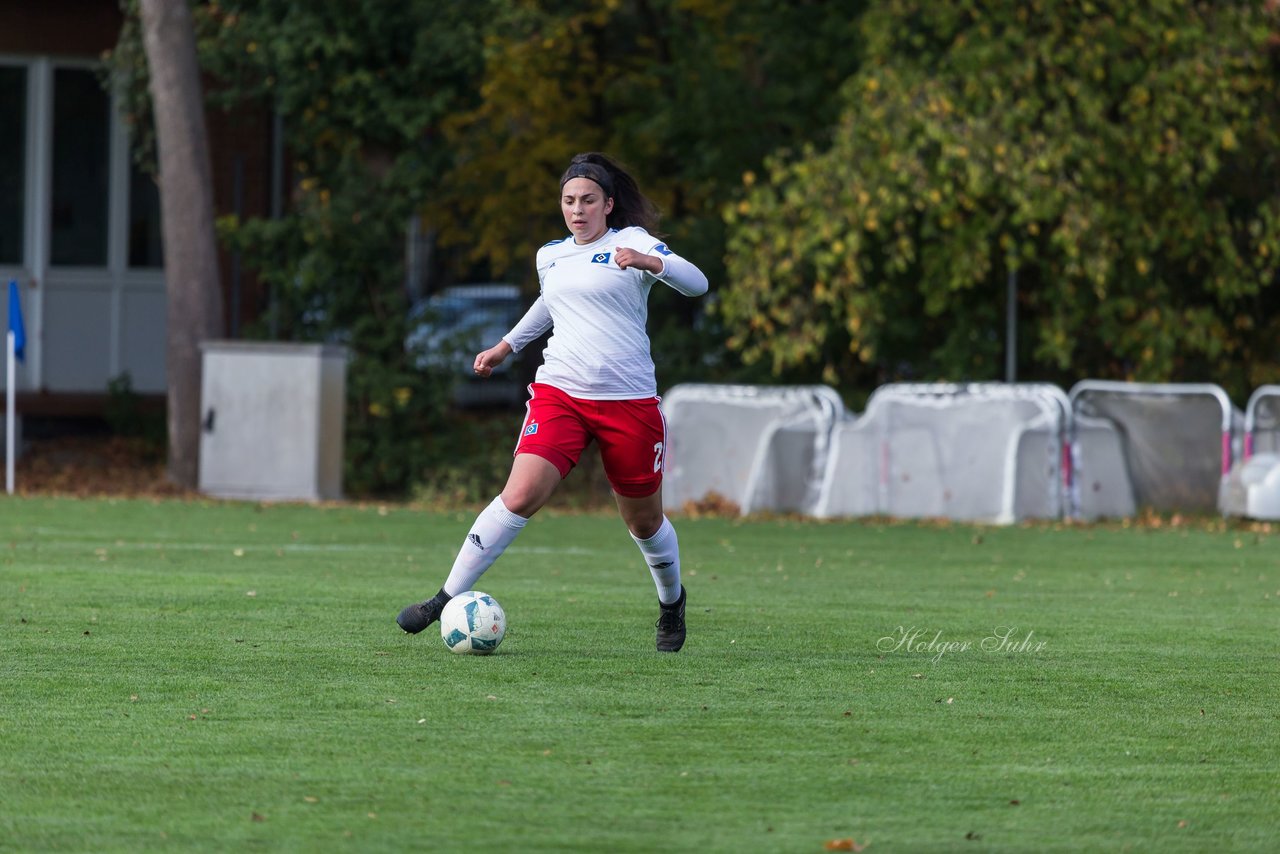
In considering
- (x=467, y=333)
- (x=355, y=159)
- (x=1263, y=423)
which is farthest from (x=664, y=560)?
(x=467, y=333)

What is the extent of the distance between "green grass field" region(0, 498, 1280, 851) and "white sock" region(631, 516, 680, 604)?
0.25 m

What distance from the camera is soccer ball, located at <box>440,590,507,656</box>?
7539mm

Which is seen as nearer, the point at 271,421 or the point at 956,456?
the point at 956,456

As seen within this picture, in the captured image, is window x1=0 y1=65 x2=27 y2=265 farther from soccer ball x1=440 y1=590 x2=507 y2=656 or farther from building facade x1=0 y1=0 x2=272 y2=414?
soccer ball x1=440 y1=590 x2=507 y2=656

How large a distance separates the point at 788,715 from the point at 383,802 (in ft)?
5.88

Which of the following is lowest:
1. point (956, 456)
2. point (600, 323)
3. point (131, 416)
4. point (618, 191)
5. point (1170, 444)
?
point (131, 416)

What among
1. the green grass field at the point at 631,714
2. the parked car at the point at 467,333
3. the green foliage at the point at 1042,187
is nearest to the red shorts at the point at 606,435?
the green grass field at the point at 631,714

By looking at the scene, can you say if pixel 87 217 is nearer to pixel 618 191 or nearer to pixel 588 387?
pixel 618 191

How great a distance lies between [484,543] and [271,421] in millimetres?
12080

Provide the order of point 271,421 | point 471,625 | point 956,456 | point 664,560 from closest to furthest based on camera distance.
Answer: point 471,625 → point 664,560 → point 956,456 → point 271,421

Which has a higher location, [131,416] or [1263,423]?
[1263,423]

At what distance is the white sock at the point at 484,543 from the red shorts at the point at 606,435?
0.26 metres

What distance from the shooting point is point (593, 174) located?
757 centimetres

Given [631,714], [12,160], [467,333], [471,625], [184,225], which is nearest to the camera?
[631,714]
